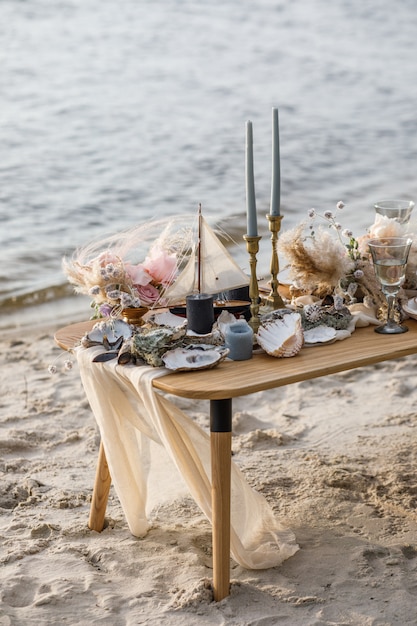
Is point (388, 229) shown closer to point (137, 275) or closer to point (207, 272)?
point (207, 272)

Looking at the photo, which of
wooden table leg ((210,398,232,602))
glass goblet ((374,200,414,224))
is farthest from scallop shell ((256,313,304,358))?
glass goblet ((374,200,414,224))

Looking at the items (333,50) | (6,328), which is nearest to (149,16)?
(333,50)

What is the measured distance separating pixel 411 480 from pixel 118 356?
1.21m

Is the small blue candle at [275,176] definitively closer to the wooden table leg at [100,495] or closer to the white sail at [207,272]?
the white sail at [207,272]

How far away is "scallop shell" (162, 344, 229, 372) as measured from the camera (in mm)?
2162

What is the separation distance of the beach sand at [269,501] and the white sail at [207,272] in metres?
0.57

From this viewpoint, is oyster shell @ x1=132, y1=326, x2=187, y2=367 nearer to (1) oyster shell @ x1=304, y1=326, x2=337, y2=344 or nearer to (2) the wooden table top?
(2) the wooden table top

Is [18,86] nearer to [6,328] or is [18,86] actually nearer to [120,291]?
[6,328]

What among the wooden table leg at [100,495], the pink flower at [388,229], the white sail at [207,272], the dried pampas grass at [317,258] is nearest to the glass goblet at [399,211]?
the pink flower at [388,229]

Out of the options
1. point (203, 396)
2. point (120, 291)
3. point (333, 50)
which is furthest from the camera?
point (333, 50)

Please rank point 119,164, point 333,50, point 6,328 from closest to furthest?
1. point 6,328
2. point 119,164
3. point 333,50

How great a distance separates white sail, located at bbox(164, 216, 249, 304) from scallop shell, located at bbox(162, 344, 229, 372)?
→ 268mm

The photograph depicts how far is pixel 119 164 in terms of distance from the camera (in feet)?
28.5

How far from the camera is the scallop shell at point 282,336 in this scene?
2236 mm
